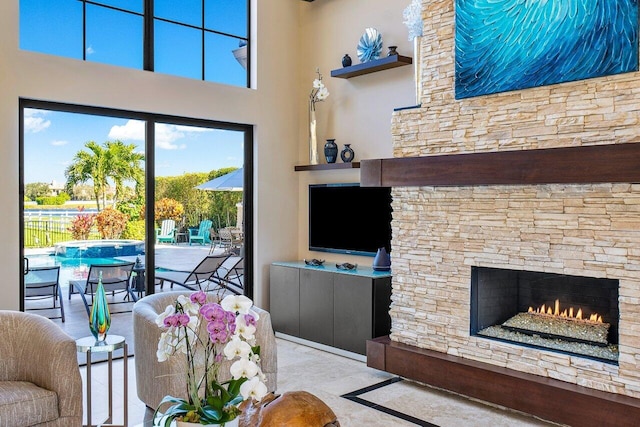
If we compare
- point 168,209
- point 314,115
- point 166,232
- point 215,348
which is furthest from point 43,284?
point 215,348

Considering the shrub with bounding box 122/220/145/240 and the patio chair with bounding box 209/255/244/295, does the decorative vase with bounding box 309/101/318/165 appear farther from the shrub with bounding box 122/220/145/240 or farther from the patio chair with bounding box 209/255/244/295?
the shrub with bounding box 122/220/145/240

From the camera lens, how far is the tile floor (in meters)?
3.65

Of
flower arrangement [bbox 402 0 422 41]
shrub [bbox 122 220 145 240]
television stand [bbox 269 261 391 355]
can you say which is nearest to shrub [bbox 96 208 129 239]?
shrub [bbox 122 220 145 240]

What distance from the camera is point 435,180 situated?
4086 millimetres

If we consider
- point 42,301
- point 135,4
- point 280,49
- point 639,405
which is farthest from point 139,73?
point 639,405

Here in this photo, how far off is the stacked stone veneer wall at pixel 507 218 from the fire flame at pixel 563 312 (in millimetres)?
405

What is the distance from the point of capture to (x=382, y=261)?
16.7ft

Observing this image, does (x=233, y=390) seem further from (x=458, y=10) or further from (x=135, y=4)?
(x=135, y=4)

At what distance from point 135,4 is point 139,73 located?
644 mm

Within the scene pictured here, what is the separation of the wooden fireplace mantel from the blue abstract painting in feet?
1.57

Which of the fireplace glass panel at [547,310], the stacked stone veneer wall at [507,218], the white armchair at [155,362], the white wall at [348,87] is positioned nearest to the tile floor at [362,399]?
the white armchair at [155,362]

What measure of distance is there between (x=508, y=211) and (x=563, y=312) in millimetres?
829

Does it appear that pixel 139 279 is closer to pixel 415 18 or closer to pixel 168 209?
pixel 168 209

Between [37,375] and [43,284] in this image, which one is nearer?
[37,375]
